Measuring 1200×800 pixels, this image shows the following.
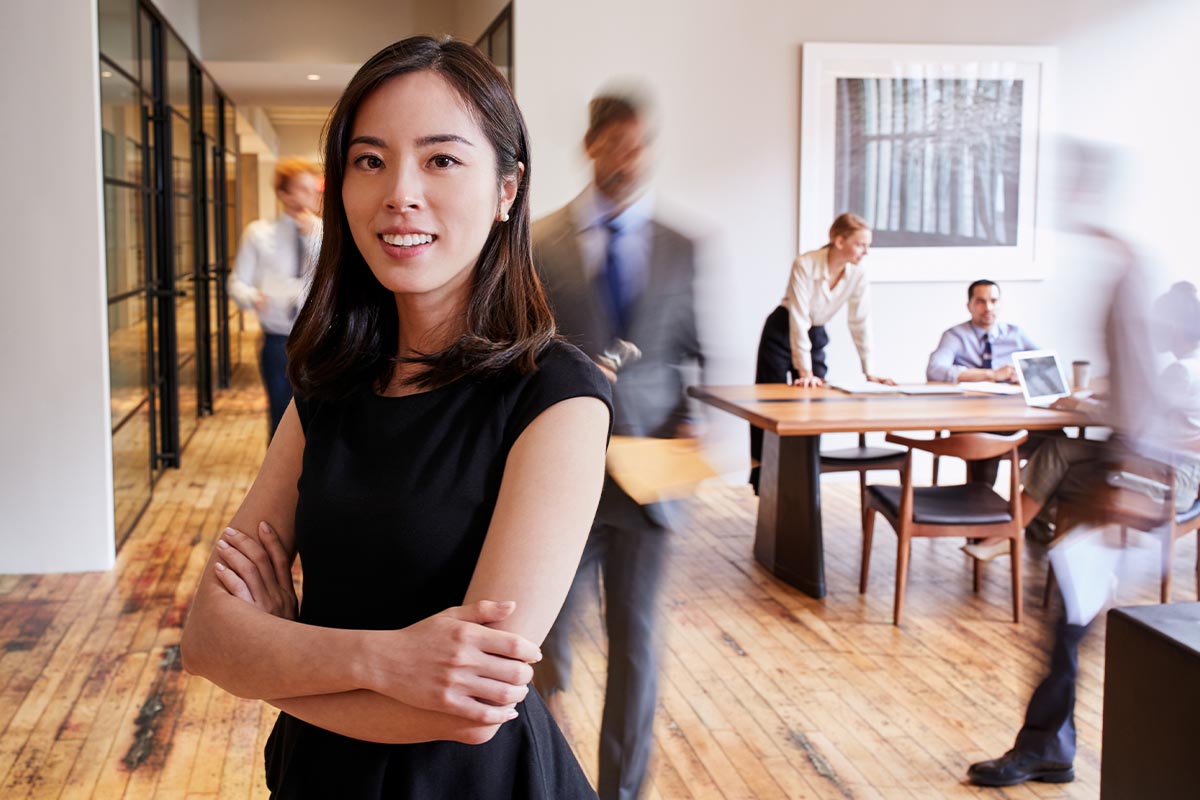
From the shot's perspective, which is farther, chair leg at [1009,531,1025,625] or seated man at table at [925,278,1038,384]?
seated man at table at [925,278,1038,384]

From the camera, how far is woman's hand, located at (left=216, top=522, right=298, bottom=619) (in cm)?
130

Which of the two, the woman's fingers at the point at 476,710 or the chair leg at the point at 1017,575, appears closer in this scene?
the woman's fingers at the point at 476,710

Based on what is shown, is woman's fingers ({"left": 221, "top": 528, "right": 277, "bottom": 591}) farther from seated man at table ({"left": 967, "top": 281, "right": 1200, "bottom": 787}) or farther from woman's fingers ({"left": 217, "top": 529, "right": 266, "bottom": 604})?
seated man at table ({"left": 967, "top": 281, "right": 1200, "bottom": 787})

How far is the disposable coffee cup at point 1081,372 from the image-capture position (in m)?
5.58

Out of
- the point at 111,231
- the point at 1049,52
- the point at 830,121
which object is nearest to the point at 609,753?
the point at 111,231

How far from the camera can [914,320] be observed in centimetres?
749

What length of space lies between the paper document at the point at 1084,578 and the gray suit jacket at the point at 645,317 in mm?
1238

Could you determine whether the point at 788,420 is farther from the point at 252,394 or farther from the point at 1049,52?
the point at 252,394

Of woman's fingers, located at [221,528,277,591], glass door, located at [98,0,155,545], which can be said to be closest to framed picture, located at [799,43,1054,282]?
glass door, located at [98,0,155,545]

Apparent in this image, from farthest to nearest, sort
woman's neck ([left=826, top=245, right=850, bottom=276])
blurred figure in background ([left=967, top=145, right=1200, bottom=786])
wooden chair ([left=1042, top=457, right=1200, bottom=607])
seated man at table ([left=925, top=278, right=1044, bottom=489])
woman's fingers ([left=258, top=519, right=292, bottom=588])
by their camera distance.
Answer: woman's neck ([left=826, top=245, right=850, bottom=276]), seated man at table ([left=925, top=278, right=1044, bottom=489]), wooden chair ([left=1042, top=457, right=1200, bottom=607]), blurred figure in background ([left=967, top=145, right=1200, bottom=786]), woman's fingers ([left=258, top=519, right=292, bottom=588])

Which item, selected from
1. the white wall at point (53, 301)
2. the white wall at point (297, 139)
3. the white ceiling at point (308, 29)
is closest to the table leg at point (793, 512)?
the white wall at point (53, 301)

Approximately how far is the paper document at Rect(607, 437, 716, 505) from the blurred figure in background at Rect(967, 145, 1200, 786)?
1195 millimetres

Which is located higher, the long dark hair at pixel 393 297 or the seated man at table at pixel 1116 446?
the long dark hair at pixel 393 297

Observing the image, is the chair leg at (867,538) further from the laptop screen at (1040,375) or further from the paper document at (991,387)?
the paper document at (991,387)
